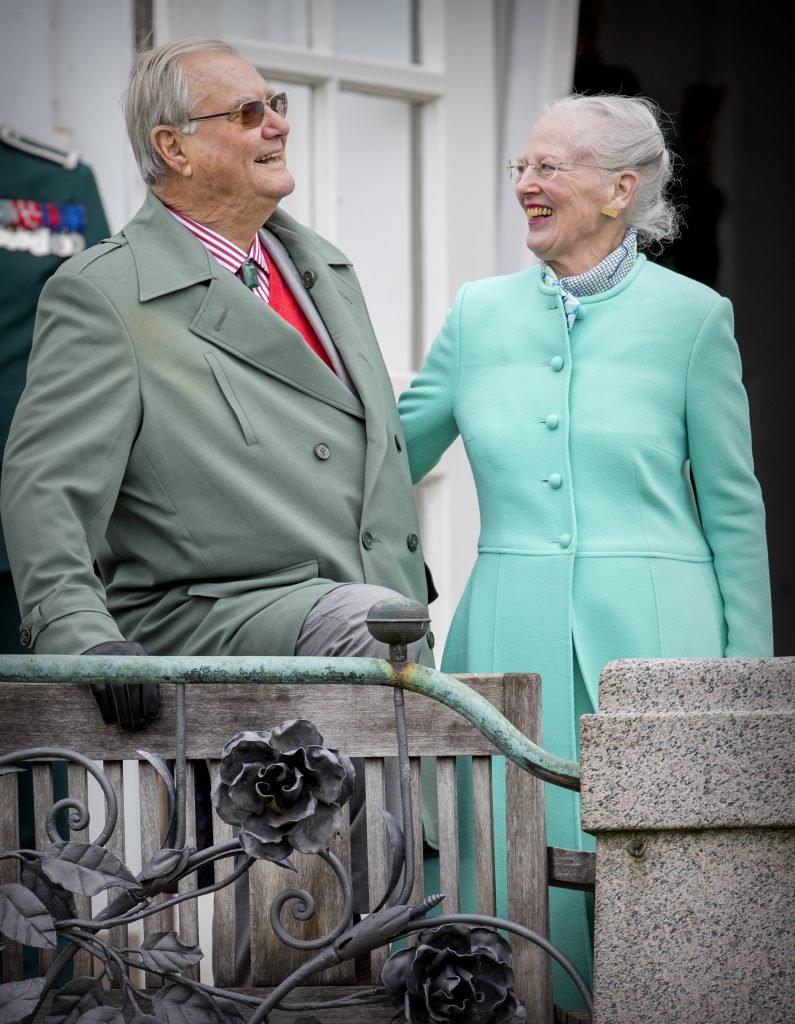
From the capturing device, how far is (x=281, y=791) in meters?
1.95

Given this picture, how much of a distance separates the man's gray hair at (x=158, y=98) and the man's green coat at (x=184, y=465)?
0.29 feet

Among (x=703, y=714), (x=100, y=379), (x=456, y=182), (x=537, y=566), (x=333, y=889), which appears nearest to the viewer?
(x=703, y=714)

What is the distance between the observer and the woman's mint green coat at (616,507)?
3.02 metres

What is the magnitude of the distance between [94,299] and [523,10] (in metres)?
2.49

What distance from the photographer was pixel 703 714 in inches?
80.5

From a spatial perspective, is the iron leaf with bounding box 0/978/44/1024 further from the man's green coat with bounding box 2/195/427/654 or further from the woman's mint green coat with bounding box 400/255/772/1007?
the woman's mint green coat with bounding box 400/255/772/1007

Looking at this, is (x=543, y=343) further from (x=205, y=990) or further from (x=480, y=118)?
(x=480, y=118)

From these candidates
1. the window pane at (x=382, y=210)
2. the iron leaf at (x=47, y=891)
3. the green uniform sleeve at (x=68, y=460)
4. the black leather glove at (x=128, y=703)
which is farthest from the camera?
the window pane at (x=382, y=210)

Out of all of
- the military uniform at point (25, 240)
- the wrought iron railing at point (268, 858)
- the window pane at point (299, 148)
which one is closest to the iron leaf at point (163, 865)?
the wrought iron railing at point (268, 858)

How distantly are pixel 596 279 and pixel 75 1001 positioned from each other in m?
1.67

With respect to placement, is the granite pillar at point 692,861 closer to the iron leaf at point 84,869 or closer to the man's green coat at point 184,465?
the iron leaf at point 84,869

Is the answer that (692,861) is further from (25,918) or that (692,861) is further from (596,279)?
(596,279)

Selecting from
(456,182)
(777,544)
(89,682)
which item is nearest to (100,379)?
(89,682)

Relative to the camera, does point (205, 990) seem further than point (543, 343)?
No
